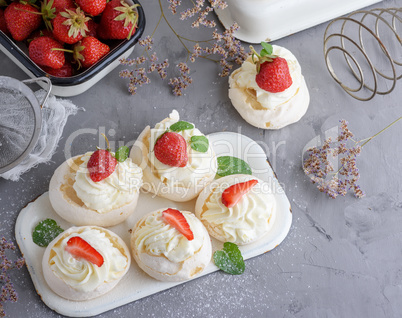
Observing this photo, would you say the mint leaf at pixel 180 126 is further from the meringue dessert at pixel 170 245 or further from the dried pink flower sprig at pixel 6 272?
the dried pink flower sprig at pixel 6 272

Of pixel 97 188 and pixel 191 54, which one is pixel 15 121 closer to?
pixel 97 188

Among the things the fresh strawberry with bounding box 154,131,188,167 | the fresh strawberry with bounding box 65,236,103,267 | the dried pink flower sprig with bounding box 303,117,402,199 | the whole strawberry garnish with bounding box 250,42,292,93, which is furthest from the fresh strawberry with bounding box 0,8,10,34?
the dried pink flower sprig with bounding box 303,117,402,199

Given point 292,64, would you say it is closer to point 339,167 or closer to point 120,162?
point 339,167

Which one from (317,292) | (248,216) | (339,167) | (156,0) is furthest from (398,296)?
(156,0)

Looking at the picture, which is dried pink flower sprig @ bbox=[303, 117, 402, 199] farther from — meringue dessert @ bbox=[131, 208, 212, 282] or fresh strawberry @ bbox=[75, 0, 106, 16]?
fresh strawberry @ bbox=[75, 0, 106, 16]

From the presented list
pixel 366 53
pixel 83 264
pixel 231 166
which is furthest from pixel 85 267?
pixel 366 53

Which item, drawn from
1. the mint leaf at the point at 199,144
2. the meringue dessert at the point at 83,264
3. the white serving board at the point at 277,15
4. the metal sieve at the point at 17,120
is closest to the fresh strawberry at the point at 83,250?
the meringue dessert at the point at 83,264
